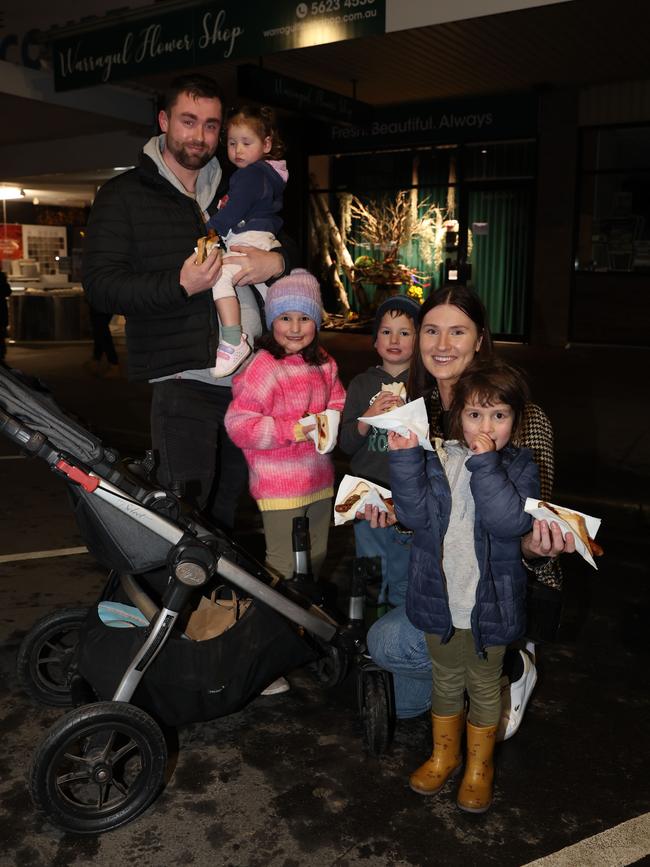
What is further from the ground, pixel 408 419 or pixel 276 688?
pixel 408 419

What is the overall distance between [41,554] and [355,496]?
3017 millimetres

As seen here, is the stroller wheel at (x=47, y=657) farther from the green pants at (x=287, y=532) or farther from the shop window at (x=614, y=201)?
the shop window at (x=614, y=201)

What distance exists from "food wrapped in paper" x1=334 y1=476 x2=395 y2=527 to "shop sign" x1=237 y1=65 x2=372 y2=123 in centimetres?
795

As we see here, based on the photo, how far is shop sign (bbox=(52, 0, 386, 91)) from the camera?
7.76m

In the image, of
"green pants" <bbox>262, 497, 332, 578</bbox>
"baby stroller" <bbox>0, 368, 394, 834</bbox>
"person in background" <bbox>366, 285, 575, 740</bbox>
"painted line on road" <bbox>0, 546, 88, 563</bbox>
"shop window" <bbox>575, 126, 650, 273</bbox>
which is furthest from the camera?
"shop window" <bbox>575, 126, 650, 273</bbox>

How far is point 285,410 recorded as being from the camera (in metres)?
3.29

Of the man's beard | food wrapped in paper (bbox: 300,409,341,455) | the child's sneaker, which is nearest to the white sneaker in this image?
food wrapped in paper (bbox: 300,409,341,455)

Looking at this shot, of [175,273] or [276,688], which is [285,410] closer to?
[175,273]

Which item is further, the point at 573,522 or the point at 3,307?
the point at 3,307

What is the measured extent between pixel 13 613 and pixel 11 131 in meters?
13.3

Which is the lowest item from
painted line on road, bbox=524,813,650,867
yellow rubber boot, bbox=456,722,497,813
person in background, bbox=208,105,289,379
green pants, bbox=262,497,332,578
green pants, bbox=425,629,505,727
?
painted line on road, bbox=524,813,650,867

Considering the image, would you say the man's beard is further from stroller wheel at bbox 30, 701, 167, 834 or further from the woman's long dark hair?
stroller wheel at bbox 30, 701, 167, 834

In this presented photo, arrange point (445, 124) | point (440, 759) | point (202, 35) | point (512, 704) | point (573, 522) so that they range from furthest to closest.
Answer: point (445, 124), point (202, 35), point (512, 704), point (440, 759), point (573, 522)

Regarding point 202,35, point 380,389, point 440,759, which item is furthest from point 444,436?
point 202,35
